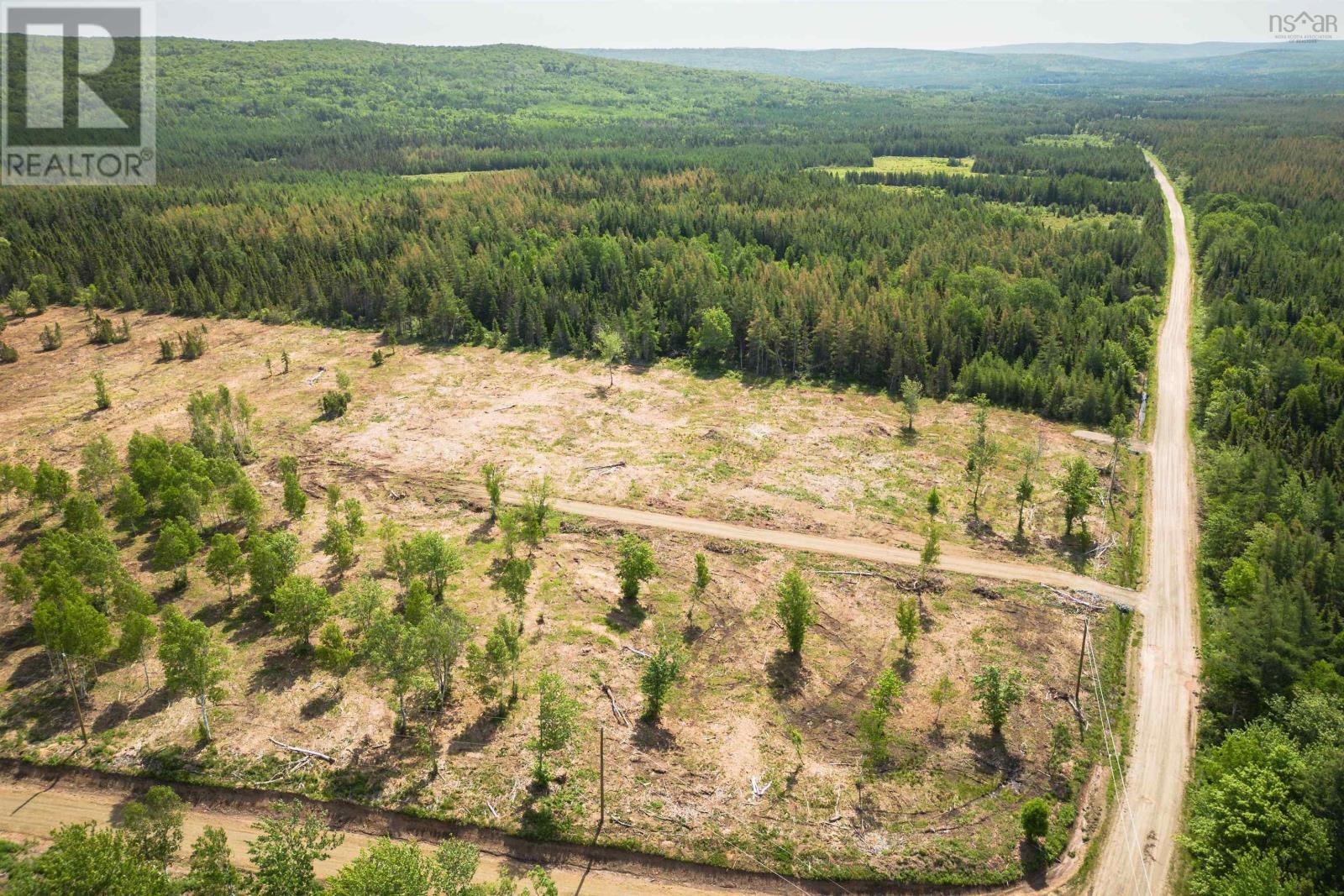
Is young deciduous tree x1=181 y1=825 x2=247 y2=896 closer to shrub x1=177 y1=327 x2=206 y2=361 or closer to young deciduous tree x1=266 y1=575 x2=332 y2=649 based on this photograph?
young deciduous tree x1=266 y1=575 x2=332 y2=649

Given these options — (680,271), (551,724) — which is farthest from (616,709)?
(680,271)

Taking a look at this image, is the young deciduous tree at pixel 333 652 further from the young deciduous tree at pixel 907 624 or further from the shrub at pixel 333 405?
the shrub at pixel 333 405

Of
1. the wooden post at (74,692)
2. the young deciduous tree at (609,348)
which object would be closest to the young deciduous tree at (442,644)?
the wooden post at (74,692)

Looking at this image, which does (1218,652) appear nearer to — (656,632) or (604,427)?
(656,632)

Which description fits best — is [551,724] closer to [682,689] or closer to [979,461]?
[682,689]

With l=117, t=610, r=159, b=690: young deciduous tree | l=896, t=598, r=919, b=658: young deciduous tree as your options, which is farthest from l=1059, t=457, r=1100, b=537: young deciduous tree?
l=117, t=610, r=159, b=690: young deciduous tree
